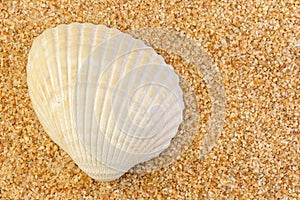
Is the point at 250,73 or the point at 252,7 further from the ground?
the point at 252,7

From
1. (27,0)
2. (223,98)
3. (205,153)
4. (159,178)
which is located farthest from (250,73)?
(27,0)

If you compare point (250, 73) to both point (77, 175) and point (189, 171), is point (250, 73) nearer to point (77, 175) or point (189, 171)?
point (189, 171)

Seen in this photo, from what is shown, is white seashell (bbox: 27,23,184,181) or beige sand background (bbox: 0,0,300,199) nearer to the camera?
white seashell (bbox: 27,23,184,181)

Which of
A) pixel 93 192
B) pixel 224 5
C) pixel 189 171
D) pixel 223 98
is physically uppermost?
pixel 224 5

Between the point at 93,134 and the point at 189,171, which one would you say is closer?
the point at 93,134

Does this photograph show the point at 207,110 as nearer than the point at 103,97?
No
